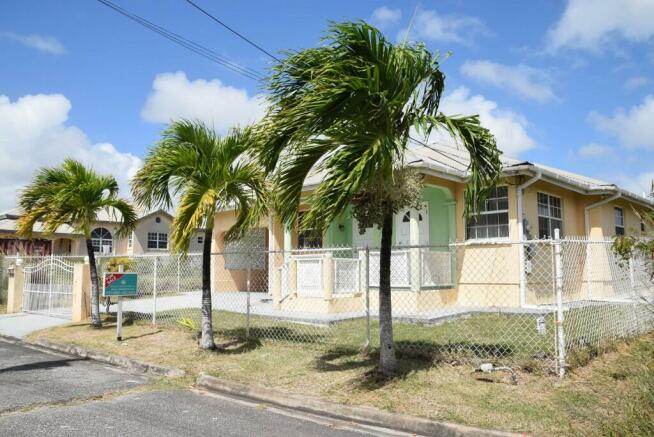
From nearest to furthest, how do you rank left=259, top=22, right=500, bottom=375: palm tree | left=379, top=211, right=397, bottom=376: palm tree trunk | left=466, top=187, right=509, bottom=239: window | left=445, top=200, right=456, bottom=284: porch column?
left=259, top=22, right=500, bottom=375: palm tree < left=379, top=211, right=397, bottom=376: palm tree trunk < left=466, top=187, right=509, bottom=239: window < left=445, top=200, right=456, bottom=284: porch column

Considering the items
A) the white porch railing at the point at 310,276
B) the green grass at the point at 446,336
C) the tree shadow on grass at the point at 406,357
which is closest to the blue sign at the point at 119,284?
the green grass at the point at 446,336

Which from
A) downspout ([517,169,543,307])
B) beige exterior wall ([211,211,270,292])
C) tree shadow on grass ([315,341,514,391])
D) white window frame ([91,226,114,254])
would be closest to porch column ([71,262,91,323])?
beige exterior wall ([211,211,270,292])

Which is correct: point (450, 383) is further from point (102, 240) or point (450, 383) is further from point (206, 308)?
point (102, 240)

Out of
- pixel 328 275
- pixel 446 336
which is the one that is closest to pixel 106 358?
pixel 328 275

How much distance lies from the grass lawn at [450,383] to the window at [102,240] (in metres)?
30.2

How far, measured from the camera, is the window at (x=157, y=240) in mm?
38656

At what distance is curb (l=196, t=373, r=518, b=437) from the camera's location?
503 cm

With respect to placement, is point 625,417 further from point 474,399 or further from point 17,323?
point 17,323

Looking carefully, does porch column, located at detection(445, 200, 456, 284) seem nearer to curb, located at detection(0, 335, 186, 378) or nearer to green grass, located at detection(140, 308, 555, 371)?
green grass, located at detection(140, 308, 555, 371)

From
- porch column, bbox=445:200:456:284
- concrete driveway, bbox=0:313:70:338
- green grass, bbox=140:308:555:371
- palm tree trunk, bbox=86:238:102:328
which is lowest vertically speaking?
concrete driveway, bbox=0:313:70:338

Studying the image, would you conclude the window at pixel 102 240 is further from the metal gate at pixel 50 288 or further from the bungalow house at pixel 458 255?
the bungalow house at pixel 458 255

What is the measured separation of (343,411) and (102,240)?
3573 centimetres

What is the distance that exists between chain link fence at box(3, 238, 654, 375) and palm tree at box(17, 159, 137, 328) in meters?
1.41

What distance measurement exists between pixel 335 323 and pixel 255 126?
5.56m
